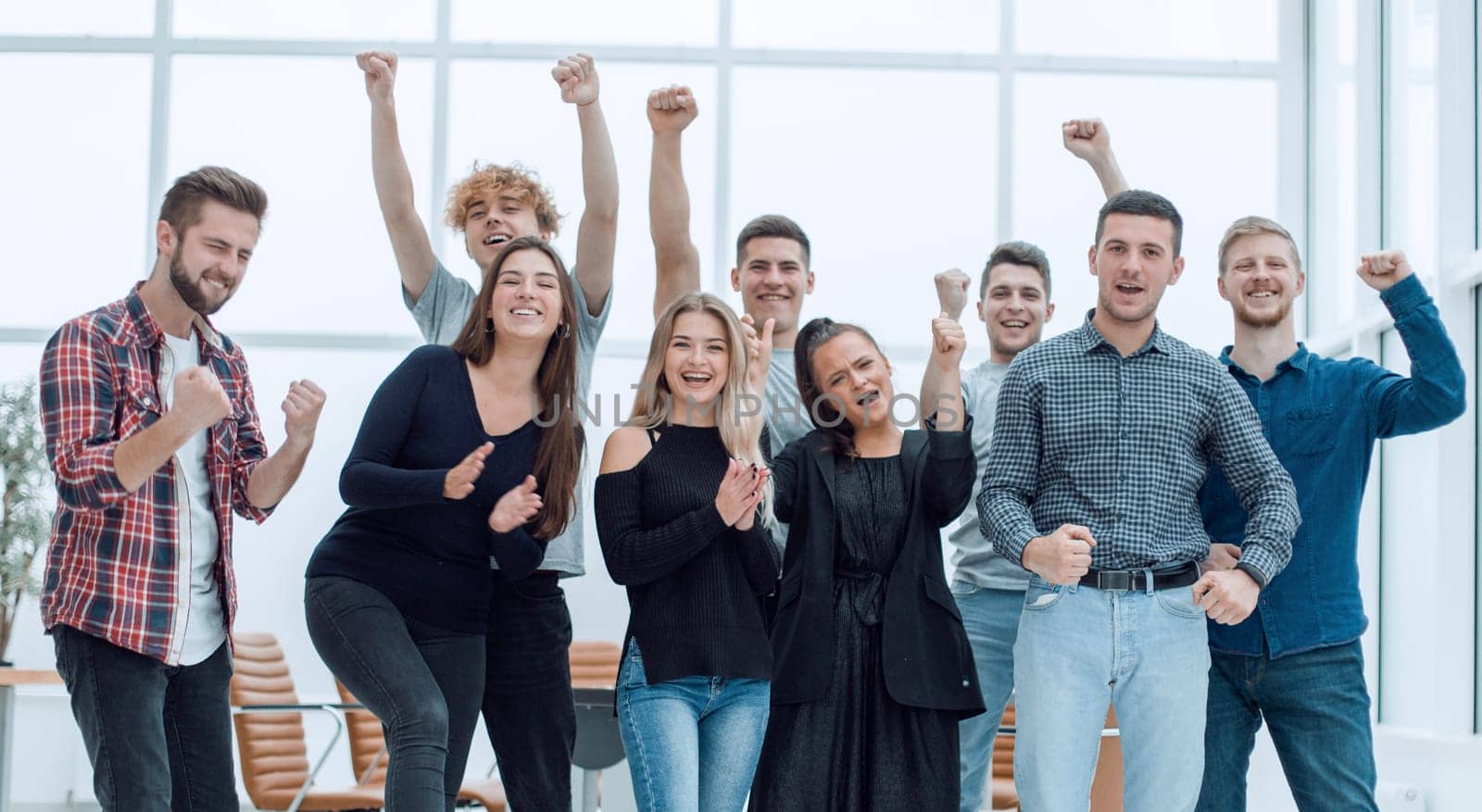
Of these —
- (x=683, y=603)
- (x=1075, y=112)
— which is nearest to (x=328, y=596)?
(x=683, y=603)

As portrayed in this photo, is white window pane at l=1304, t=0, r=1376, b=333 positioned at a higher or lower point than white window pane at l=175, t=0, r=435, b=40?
lower

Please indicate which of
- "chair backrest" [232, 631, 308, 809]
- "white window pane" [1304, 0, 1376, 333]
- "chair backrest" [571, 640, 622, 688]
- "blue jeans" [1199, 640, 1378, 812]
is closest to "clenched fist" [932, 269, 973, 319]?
"blue jeans" [1199, 640, 1378, 812]

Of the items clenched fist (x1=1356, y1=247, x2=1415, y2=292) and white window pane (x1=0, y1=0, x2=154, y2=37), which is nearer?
clenched fist (x1=1356, y1=247, x2=1415, y2=292)

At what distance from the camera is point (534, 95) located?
6688mm

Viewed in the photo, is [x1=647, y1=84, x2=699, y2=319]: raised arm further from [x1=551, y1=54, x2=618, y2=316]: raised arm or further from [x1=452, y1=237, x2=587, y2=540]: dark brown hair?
[x1=452, y1=237, x2=587, y2=540]: dark brown hair

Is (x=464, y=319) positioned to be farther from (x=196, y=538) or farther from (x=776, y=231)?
(x=196, y=538)

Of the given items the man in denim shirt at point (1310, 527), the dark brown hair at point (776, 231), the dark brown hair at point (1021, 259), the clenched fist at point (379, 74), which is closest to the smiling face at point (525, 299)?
the clenched fist at point (379, 74)

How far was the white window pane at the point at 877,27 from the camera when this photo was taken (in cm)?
668

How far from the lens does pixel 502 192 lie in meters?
3.28

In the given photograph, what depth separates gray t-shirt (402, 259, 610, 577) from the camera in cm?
294

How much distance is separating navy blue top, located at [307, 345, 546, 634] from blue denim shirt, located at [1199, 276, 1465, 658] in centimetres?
147

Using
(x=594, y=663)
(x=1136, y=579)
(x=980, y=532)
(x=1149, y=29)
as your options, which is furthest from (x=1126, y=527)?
(x=1149, y=29)

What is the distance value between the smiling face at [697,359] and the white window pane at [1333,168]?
12.5 ft

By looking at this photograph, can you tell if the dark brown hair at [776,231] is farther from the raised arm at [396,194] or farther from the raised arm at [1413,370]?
the raised arm at [1413,370]
